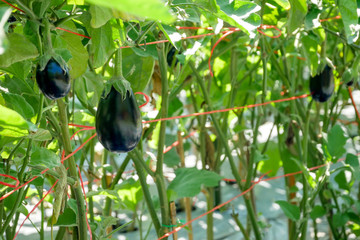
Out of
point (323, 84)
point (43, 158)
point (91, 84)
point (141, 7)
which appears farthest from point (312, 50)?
point (141, 7)

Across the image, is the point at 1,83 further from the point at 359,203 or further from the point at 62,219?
the point at 359,203

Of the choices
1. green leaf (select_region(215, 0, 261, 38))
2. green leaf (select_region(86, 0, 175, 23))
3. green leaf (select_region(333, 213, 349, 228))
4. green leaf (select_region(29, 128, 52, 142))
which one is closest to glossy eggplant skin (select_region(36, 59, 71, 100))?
green leaf (select_region(29, 128, 52, 142))

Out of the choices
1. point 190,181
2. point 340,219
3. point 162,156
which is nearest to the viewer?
point 162,156

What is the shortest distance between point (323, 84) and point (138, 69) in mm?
356

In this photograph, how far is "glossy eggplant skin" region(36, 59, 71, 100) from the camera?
1.24ft

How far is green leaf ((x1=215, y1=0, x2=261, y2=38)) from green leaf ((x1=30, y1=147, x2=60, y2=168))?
0.68ft

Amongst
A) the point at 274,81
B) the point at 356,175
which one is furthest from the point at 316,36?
the point at 274,81

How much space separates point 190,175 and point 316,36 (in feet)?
1.00

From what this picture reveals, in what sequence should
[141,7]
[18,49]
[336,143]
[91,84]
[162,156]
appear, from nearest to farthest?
1. [141,7]
2. [18,49]
3. [91,84]
4. [162,156]
5. [336,143]

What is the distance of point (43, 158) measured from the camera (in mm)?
436

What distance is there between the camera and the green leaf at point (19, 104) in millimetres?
421

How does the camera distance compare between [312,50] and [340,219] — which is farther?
[340,219]

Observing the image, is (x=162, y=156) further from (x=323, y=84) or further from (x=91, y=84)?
(x=323, y=84)

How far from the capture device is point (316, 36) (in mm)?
729
